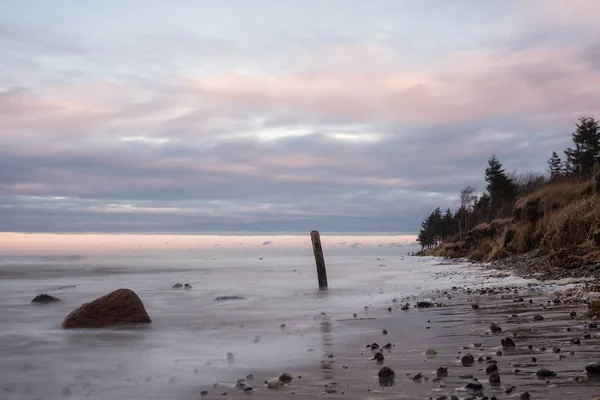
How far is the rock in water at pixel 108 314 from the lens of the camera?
11969 mm

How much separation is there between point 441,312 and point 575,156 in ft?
225

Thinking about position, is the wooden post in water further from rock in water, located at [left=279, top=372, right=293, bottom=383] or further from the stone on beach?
rock in water, located at [left=279, top=372, right=293, bottom=383]

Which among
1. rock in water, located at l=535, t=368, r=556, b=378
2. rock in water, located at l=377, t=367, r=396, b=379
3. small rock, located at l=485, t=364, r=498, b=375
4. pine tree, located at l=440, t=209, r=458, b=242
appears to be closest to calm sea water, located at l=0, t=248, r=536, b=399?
rock in water, located at l=377, t=367, r=396, b=379

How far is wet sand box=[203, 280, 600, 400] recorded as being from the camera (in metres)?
4.87

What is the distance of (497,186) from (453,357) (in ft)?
260

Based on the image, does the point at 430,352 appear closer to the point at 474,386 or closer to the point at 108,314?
the point at 474,386

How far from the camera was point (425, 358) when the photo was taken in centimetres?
660

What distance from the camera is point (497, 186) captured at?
8056 cm

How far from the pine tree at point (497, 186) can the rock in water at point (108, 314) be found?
70.9 m

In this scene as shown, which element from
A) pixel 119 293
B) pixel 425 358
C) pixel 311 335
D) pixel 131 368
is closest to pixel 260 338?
pixel 311 335

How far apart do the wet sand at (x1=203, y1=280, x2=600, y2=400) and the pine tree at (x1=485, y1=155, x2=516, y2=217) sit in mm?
70487

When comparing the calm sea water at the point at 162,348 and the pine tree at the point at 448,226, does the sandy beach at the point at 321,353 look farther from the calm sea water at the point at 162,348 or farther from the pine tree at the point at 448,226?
the pine tree at the point at 448,226

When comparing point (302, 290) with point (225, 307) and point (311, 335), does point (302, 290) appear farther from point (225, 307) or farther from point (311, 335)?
point (311, 335)

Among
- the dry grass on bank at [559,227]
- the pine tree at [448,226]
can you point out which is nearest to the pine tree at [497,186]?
the pine tree at [448,226]
